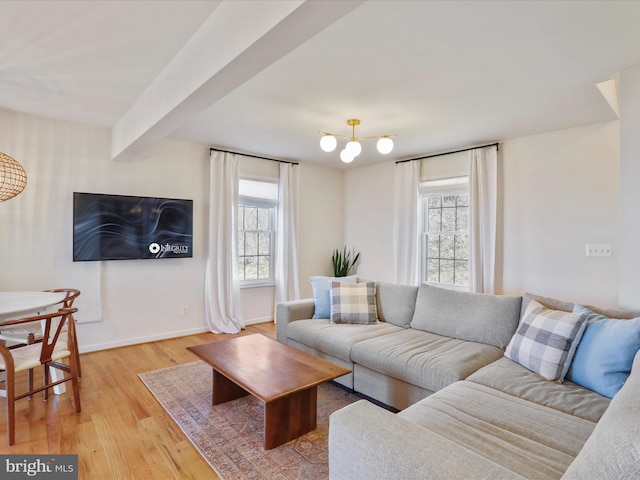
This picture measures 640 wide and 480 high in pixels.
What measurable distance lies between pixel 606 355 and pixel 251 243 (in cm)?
405

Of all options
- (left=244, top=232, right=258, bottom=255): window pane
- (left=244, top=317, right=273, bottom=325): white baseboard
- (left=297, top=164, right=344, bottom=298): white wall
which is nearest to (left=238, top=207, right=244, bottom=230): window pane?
(left=244, top=232, right=258, bottom=255): window pane

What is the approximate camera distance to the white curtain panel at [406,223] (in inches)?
185

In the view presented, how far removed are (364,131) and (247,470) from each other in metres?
3.15

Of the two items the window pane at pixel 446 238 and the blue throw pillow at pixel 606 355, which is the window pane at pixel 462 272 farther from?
the blue throw pillow at pixel 606 355

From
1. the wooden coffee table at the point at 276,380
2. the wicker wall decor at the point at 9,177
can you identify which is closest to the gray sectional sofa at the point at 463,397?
the wooden coffee table at the point at 276,380

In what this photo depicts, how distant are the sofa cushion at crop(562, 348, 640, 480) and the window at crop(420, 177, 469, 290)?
358cm

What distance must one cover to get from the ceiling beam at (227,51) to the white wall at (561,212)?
336cm

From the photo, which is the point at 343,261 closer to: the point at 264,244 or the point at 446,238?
the point at 264,244

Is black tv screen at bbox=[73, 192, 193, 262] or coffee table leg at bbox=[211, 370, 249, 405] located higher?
black tv screen at bbox=[73, 192, 193, 262]

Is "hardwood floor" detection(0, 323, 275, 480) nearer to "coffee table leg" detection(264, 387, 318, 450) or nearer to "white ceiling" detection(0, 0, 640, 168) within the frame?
"coffee table leg" detection(264, 387, 318, 450)

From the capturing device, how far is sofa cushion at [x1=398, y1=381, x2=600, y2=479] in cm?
127

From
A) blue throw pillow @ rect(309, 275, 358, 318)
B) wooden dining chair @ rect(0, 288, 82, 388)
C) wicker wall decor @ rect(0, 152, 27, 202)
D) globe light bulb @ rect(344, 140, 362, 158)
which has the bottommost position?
wooden dining chair @ rect(0, 288, 82, 388)

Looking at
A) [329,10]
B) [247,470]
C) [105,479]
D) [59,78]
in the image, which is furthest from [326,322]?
[59,78]

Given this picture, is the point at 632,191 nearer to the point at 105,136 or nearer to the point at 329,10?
the point at 329,10
